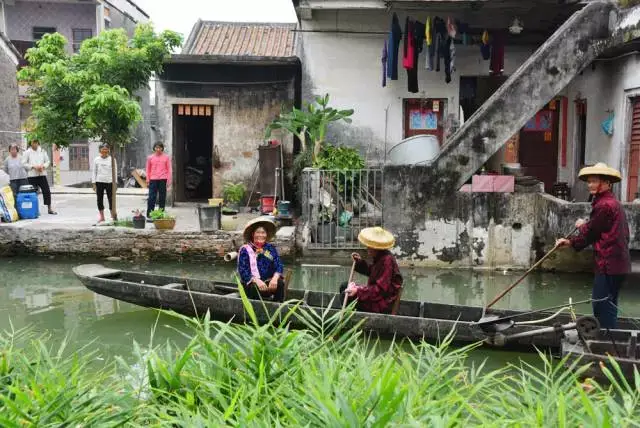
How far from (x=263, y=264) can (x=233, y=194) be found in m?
8.22

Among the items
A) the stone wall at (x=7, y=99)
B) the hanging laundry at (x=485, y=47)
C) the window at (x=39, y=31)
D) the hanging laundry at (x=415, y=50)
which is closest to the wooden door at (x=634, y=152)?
the hanging laundry at (x=485, y=47)

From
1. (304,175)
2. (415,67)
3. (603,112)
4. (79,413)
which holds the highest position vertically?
(415,67)

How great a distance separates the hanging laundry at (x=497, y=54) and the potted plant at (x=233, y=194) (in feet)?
20.0

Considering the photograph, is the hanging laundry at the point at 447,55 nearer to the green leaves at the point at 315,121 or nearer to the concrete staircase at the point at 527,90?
the green leaves at the point at 315,121

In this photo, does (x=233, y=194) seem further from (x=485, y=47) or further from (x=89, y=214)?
(x=485, y=47)

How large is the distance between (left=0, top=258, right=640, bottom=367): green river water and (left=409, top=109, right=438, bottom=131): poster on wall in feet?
15.3

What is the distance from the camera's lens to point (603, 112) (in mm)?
13781

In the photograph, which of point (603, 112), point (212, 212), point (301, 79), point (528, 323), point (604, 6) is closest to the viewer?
point (528, 323)

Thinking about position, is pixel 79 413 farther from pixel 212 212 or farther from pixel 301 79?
pixel 301 79

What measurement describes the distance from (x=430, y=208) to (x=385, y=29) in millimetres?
4917

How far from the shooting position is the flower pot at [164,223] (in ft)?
39.3

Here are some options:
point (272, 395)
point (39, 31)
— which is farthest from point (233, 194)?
point (39, 31)

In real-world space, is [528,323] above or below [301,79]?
below

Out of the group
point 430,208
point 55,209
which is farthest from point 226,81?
point 430,208
